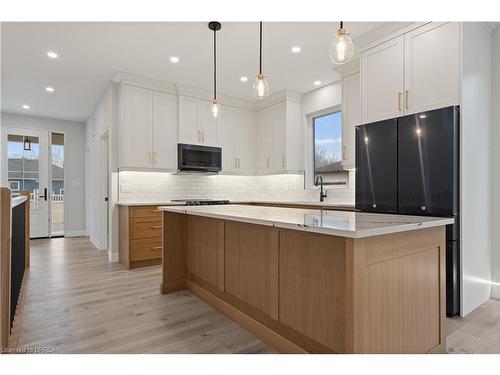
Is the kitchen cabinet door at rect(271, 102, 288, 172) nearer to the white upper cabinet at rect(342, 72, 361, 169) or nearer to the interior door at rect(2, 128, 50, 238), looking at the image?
the white upper cabinet at rect(342, 72, 361, 169)

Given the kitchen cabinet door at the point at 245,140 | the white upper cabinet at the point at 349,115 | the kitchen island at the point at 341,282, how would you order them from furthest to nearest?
the kitchen cabinet door at the point at 245,140 < the white upper cabinet at the point at 349,115 < the kitchen island at the point at 341,282

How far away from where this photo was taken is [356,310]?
137 centimetres

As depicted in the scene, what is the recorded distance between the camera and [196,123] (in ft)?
16.5

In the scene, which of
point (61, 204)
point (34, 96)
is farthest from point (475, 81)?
point (61, 204)

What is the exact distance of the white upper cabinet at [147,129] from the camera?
4340 mm

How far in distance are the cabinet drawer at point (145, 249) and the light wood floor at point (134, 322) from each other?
0.47 meters

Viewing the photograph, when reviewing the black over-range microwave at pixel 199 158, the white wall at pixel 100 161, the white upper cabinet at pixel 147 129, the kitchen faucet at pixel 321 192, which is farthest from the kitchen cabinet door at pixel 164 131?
the kitchen faucet at pixel 321 192

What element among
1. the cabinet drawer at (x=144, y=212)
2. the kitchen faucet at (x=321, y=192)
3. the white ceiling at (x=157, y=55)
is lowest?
the cabinet drawer at (x=144, y=212)

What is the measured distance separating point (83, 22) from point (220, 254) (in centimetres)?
267

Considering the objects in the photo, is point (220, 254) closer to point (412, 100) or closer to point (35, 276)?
point (412, 100)

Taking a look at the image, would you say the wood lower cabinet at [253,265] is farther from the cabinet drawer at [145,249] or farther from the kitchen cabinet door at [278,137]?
the kitchen cabinet door at [278,137]

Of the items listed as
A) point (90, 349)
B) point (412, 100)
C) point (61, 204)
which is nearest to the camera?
point (90, 349)

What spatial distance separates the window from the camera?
482 centimetres

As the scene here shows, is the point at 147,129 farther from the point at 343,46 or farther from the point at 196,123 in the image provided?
the point at 343,46
